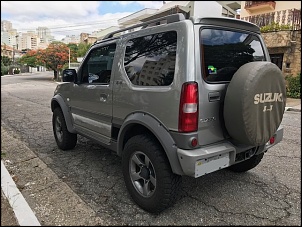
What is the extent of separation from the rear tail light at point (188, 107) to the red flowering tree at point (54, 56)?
29.6m

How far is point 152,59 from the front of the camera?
2.53 metres

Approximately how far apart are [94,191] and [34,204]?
648 mm

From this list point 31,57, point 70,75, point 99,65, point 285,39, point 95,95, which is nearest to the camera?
point 95,95

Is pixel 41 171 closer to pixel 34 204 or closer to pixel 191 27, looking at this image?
pixel 34 204

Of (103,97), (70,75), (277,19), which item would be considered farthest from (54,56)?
(103,97)

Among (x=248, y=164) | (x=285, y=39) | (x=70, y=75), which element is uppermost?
(x=285, y=39)

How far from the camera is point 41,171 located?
350cm

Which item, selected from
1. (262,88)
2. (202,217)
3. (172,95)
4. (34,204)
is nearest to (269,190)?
(202,217)

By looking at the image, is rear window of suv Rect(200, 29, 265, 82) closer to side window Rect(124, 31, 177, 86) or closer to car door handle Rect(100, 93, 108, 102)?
side window Rect(124, 31, 177, 86)

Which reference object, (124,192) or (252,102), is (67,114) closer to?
(124,192)

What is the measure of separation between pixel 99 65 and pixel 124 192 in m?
1.73

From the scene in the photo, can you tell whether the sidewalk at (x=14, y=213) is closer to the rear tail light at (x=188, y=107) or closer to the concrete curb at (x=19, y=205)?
the concrete curb at (x=19, y=205)

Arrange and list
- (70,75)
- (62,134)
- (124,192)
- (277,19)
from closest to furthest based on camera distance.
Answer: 1. (124,192)
2. (70,75)
3. (62,134)
4. (277,19)

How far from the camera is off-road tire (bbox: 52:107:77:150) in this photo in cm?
418
